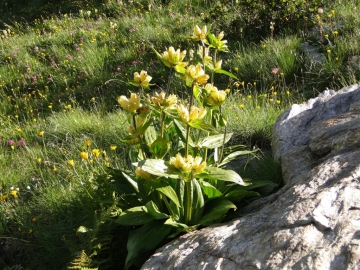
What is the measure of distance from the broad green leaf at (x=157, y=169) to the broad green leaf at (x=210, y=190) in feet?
1.38

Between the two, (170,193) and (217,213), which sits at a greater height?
(170,193)

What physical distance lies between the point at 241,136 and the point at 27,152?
212 cm

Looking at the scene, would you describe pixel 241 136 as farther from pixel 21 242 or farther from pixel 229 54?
pixel 229 54

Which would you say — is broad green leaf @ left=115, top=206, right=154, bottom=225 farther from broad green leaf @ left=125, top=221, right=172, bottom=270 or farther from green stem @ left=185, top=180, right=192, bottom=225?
green stem @ left=185, top=180, right=192, bottom=225

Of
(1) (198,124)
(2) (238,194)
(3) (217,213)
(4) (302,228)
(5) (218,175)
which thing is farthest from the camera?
(2) (238,194)

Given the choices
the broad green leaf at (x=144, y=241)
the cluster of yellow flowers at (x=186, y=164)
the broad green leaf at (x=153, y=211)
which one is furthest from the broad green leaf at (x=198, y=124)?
the broad green leaf at (x=144, y=241)

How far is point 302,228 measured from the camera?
1.77 meters

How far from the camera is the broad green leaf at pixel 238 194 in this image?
8.39 feet

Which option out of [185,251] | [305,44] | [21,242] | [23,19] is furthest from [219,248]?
[23,19]

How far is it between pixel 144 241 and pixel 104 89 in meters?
4.26

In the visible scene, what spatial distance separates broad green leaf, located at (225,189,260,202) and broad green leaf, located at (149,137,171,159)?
0.48m

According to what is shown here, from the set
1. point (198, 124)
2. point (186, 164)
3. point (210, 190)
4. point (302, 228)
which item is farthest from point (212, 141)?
point (302, 228)

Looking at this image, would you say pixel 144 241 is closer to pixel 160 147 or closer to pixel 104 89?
pixel 160 147

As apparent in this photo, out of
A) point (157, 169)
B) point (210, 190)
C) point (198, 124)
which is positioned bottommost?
point (210, 190)
